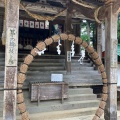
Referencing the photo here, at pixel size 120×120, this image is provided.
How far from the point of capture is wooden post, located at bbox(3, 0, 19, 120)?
13.9 feet

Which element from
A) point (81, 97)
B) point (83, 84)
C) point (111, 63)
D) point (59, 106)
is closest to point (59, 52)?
point (111, 63)

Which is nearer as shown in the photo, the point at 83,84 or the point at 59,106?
the point at 59,106

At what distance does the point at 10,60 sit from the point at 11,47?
30 centimetres

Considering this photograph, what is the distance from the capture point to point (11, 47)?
4.29 meters

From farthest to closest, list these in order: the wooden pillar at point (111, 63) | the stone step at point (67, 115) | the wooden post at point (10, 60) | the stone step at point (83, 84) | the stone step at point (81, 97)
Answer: the stone step at point (83, 84) < the stone step at point (81, 97) < the stone step at point (67, 115) < the wooden pillar at point (111, 63) < the wooden post at point (10, 60)

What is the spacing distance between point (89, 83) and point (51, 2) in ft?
12.3

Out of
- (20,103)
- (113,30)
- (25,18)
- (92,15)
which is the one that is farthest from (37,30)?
(20,103)

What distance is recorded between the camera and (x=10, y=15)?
4.27 meters

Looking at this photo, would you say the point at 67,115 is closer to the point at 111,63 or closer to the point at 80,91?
the point at 80,91

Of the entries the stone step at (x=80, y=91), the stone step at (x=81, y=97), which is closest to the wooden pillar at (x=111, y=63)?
the stone step at (x=81, y=97)

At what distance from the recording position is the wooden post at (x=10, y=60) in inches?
167

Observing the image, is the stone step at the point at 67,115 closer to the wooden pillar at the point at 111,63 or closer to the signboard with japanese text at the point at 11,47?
the wooden pillar at the point at 111,63

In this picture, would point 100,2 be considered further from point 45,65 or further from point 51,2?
point 45,65

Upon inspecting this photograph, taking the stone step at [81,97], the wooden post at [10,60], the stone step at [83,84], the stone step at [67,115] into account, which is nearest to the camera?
the wooden post at [10,60]
